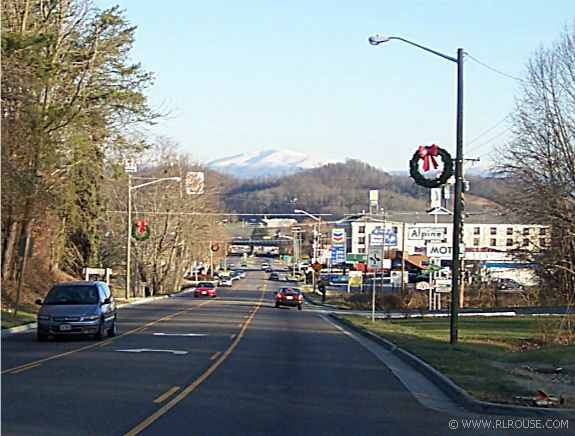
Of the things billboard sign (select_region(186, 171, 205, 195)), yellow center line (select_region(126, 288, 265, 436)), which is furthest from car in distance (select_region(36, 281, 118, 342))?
billboard sign (select_region(186, 171, 205, 195))

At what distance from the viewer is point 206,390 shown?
1584 centimetres

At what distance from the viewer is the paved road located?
12266 millimetres

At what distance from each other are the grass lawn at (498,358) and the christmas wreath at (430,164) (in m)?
4.81

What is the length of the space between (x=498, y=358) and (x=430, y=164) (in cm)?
741

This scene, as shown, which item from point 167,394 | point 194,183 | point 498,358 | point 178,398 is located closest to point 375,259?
Result: point 498,358

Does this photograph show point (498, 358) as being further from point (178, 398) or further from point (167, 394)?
point (178, 398)

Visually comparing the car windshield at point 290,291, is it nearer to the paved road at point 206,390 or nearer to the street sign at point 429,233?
the street sign at point 429,233

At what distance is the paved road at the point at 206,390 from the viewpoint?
1227 centimetres

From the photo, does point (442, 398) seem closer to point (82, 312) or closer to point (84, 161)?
point (82, 312)

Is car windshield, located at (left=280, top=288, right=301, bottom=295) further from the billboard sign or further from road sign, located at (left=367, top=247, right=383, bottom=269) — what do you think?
the billboard sign

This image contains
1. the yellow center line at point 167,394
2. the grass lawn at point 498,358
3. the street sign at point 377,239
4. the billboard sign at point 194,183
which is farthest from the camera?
the billboard sign at point 194,183

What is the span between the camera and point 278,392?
1584 centimetres

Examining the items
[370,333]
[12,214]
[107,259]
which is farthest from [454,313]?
[107,259]

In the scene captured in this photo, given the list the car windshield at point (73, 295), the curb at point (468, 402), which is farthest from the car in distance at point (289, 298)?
the curb at point (468, 402)
